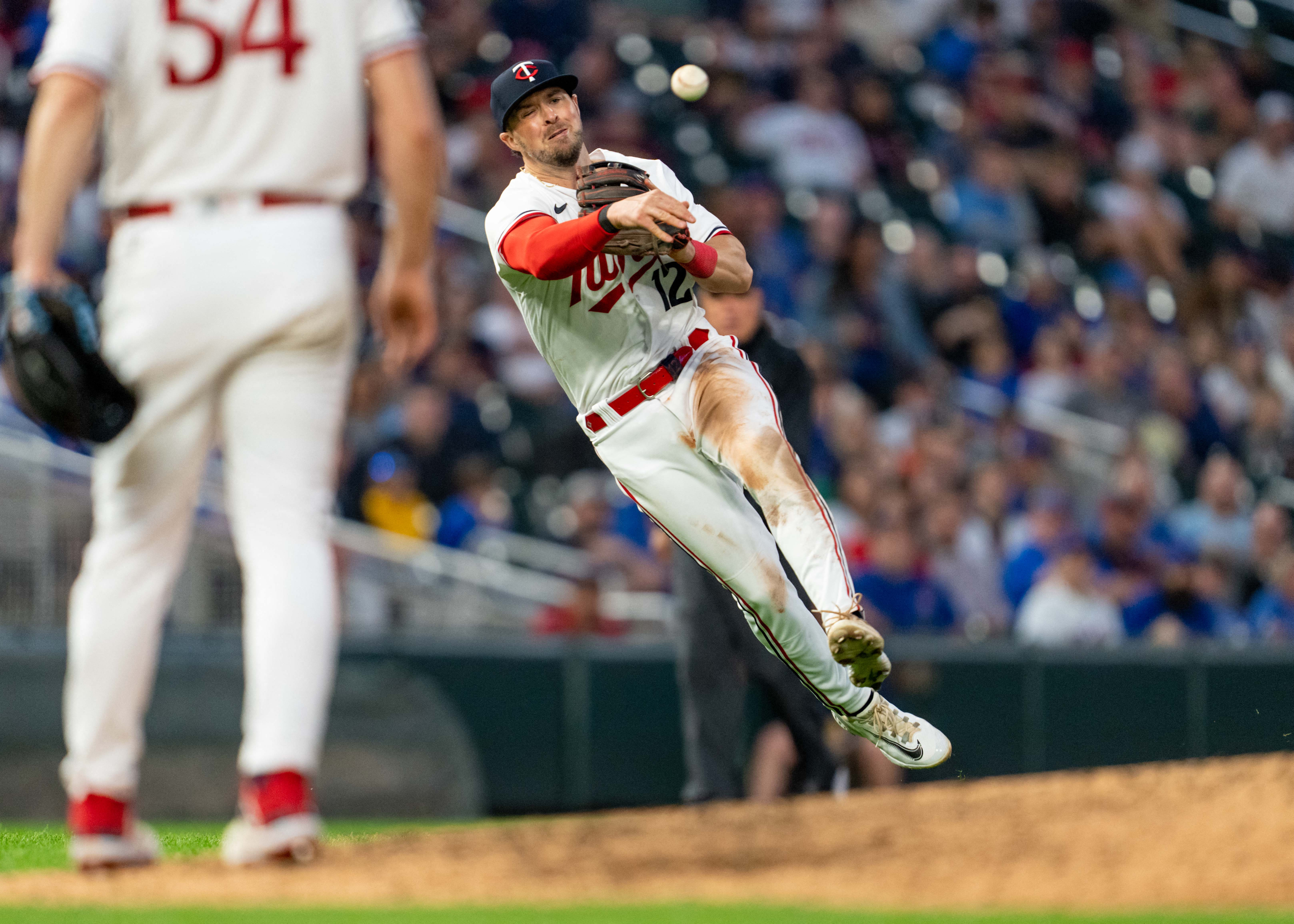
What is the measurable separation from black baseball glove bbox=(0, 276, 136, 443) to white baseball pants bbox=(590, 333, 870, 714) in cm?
162

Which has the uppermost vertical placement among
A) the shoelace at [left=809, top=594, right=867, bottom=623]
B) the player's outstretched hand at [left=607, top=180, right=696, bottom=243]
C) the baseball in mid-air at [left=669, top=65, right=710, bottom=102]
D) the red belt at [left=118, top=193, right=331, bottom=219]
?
the baseball in mid-air at [left=669, top=65, right=710, bottom=102]

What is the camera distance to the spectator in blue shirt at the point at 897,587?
8.87 metres

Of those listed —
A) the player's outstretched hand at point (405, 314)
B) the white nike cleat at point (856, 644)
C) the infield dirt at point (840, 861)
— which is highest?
the player's outstretched hand at point (405, 314)

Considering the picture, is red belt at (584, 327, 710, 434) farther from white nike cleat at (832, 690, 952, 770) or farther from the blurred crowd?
the blurred crowd

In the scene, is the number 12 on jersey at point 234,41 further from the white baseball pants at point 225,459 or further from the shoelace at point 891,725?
the shoelace at point 891,725

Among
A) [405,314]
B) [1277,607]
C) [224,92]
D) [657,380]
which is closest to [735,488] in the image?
[657,380]

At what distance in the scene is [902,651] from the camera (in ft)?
27.6

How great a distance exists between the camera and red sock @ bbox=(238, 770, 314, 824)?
3.38 m

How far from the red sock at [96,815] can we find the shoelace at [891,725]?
6.84ft

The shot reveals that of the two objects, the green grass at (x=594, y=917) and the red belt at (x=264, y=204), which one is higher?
the red belt at (x=264, y=204)

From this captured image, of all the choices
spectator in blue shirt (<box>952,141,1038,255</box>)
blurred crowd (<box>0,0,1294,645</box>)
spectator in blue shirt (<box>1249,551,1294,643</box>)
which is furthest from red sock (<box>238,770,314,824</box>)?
spectator in blue shirt (<box>952,141,1038,255</box>)

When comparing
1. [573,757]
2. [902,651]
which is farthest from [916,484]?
[573,757]

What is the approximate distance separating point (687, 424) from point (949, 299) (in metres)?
7.40

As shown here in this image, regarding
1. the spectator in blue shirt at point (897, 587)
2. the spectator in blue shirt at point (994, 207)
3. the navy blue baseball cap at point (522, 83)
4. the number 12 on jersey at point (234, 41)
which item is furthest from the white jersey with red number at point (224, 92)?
the spectator in blue shirt at point (994, 207)
